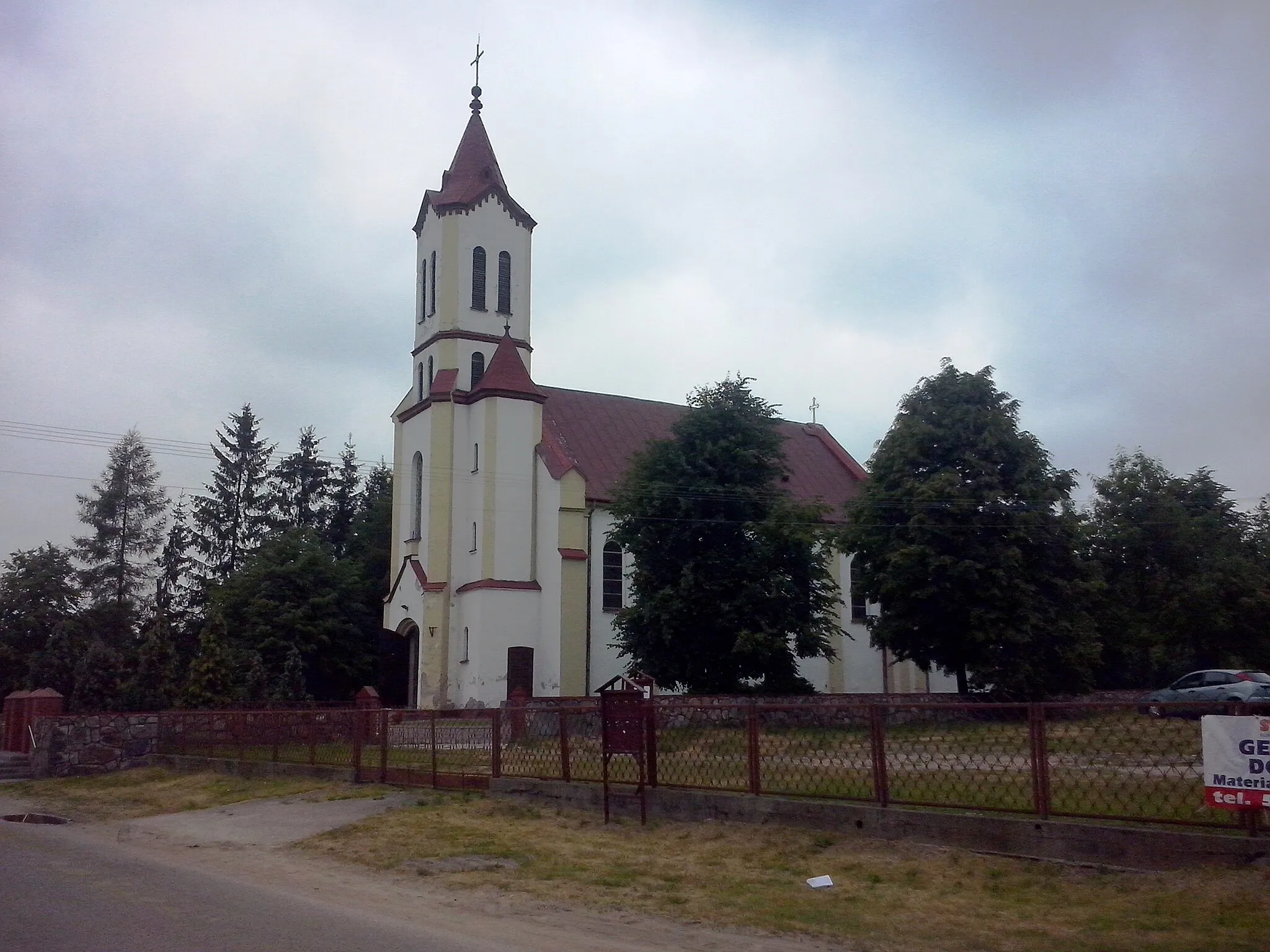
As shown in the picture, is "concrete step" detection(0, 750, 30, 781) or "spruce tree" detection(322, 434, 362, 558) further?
"spruce tree" detection(322, 434, 362, 558)

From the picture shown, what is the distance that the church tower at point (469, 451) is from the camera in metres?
34.4

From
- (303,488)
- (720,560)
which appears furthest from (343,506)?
(720,560)

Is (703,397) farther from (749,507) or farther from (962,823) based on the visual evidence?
(962,823)

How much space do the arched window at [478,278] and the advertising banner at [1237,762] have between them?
32.9 metres

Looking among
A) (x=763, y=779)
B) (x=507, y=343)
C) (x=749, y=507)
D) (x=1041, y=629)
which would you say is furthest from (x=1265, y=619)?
(x=763, y=779)

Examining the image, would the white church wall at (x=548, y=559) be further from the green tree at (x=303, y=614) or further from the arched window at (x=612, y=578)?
the green tree at (x=303, y=614)

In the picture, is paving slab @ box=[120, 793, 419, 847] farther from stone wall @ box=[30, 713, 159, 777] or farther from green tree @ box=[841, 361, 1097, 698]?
green tree @ box=[841, 361, 1097, 698]

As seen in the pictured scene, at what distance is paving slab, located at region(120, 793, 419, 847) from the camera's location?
13359 mm

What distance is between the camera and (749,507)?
29.1 m

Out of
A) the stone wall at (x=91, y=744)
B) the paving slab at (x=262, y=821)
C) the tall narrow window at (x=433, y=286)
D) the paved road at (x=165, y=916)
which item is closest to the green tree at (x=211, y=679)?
the stone wall at (x=91, y=744)

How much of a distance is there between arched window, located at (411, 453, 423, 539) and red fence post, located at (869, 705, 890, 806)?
93.9 ft

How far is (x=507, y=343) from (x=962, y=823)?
29.5 m

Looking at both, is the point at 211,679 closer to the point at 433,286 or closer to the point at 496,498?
the point at 496,498

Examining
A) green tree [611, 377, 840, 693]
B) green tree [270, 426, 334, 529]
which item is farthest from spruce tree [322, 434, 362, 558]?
green tree [611, 377, 840, 693]
